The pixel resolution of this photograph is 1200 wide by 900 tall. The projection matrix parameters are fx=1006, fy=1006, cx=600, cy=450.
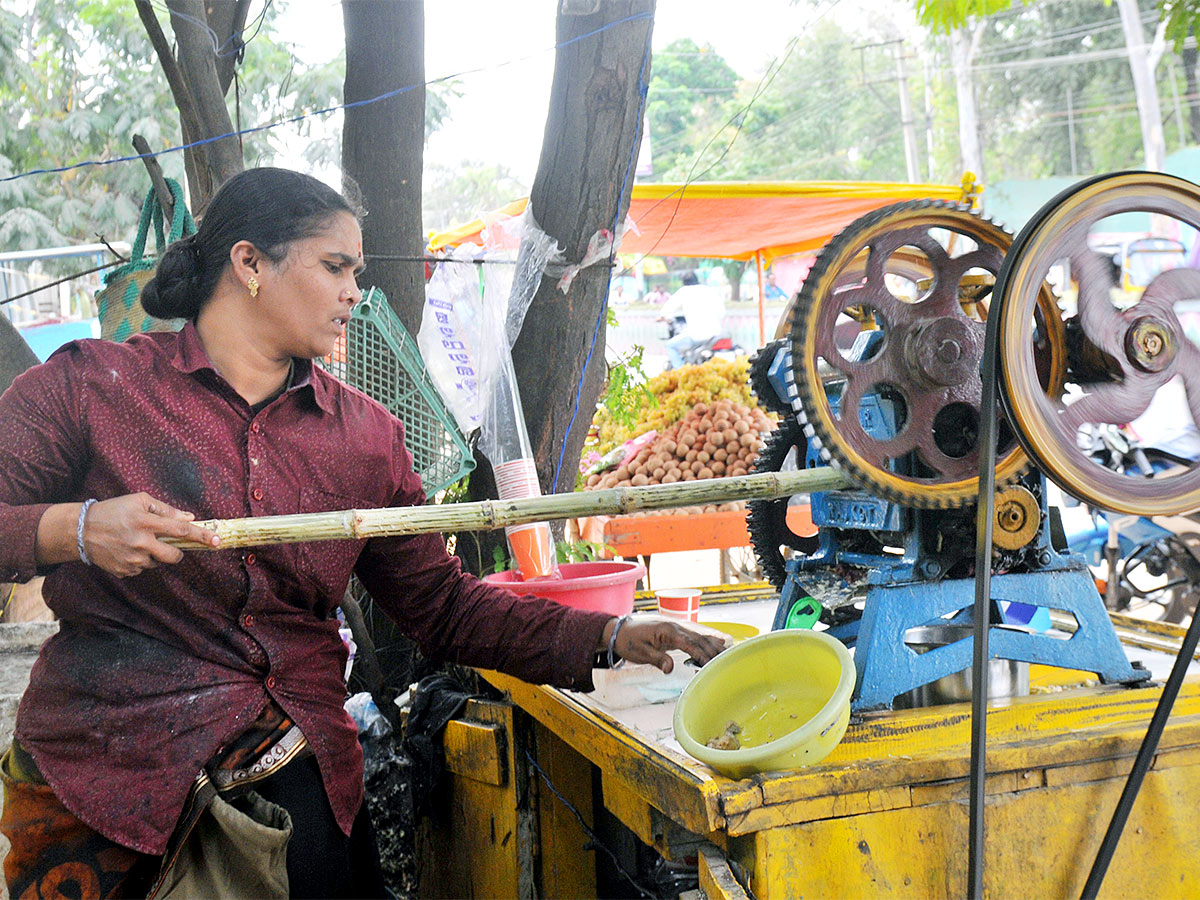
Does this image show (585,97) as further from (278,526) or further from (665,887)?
(665,887)

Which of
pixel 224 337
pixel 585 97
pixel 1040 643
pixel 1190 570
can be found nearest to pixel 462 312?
pixel 585 97

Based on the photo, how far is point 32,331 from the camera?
909 centimetres

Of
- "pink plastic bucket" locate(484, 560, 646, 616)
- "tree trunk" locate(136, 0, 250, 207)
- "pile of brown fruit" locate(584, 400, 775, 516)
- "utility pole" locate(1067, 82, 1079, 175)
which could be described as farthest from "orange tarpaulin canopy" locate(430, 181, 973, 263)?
"utility pole" locate(1067, 82, 1079, 175)

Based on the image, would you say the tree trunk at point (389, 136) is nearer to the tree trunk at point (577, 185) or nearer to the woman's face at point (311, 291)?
the tree trunk at point (577, 185)

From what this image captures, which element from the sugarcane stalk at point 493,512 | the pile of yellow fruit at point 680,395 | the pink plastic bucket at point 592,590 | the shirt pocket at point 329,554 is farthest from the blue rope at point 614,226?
the pile of yellow fruit at point 680,395

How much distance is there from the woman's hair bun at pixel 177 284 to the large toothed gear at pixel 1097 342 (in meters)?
1.50

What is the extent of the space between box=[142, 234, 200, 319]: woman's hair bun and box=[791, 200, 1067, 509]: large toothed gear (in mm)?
1184

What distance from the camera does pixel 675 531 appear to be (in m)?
5.11

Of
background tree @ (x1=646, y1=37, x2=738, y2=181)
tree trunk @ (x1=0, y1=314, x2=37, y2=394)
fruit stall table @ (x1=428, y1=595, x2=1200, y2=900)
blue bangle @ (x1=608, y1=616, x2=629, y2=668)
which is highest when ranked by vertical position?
background tree @ (x1=646, y1=37, x2=738, y2=181)

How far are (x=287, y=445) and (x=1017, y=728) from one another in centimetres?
141

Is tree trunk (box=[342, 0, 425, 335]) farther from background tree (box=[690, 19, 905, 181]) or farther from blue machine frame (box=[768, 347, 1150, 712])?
background tree (box=[690, 19, 905, 181])

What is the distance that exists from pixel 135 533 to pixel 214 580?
Answer: 1.14ft

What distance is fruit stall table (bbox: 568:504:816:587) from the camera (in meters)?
5.04

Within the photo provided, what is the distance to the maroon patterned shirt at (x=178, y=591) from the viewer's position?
1.75 meters
